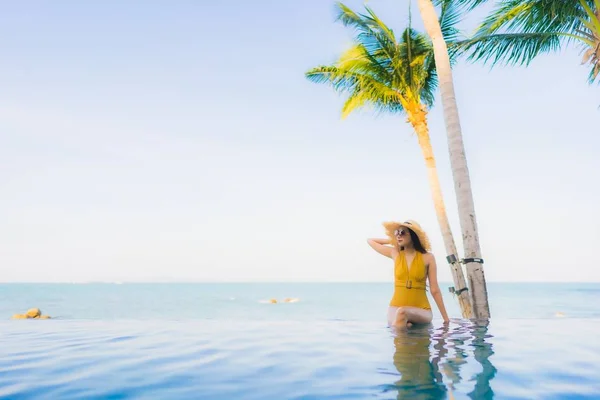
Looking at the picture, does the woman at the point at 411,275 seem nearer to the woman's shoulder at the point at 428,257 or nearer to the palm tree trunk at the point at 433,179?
the woman's shoulder at the point at 428,257

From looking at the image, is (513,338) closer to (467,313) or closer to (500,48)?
(467,313)

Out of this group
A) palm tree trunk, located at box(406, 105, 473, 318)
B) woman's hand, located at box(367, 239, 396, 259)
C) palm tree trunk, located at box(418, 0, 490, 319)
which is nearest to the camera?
woman's hand, located at box(367, 239, 396, 259)

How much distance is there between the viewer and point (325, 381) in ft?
11.6

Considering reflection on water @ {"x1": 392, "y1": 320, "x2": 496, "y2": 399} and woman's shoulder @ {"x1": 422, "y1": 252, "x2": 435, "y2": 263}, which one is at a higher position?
woman's shoulder @ {"x1": 422, "y1": 252, "x2": 435, "y2": 263}

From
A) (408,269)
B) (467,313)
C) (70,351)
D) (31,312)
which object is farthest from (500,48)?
(31,312)

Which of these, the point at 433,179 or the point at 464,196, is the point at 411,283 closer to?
the point at 464,196

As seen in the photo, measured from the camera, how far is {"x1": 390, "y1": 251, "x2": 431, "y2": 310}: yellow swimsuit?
6707mm

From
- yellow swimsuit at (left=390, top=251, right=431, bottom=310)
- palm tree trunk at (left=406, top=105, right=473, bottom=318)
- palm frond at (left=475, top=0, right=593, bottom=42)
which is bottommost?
yellow swimsuit at (left=390, top=251, right=431, bottom=310)

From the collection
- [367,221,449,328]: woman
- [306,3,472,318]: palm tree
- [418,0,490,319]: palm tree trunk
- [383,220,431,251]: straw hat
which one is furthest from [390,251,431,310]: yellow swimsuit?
[306,3,472,318]: palm tree

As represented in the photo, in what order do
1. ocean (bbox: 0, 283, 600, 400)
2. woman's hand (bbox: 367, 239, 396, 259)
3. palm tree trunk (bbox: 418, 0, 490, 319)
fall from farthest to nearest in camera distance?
1. palm tree trunk (bbox: 418, 0, 490, 319)
2. woman's hand (bbox: 367, 239, 396, 259)
3. ocean (bbox: 0, 283, 600, 400)

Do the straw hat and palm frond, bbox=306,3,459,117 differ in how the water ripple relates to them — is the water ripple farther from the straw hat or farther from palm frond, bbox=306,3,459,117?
palm frond, bbox=306,3,459,117

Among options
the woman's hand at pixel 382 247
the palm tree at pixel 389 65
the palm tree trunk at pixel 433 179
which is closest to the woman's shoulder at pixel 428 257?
the woman's hand at pixel 382 247

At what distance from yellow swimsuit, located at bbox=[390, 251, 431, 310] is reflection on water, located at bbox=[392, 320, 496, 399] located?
1.26ft

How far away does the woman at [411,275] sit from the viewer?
672cm
